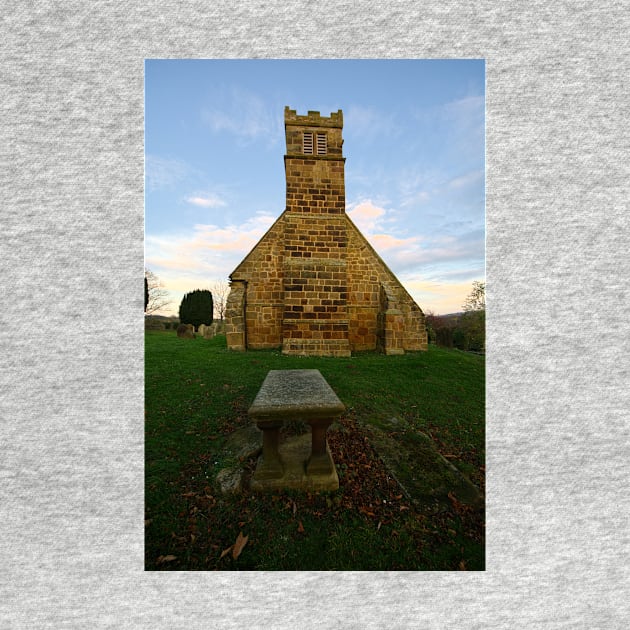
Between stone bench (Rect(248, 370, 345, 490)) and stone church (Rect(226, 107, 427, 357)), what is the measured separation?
14.5 feet

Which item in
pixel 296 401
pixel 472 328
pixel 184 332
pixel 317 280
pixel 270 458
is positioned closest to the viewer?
pixel 296 401

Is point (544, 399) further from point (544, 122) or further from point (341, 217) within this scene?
point (341, 217)

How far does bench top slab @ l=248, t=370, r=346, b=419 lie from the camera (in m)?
1.62

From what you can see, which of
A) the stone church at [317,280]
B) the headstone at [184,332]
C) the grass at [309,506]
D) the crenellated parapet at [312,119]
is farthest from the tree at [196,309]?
the grass at [309,506]

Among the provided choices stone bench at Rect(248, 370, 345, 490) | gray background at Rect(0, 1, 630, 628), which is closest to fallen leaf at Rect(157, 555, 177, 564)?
gray background at Rect(0, 1, 630, 628)

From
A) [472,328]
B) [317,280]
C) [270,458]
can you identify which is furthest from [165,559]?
[472,328]

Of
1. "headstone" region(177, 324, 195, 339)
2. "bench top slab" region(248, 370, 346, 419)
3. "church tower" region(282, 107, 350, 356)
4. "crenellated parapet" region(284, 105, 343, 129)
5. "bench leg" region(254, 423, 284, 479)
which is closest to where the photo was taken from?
"bench top slab" region(248, 370, 346, 419)

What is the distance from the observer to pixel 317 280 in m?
6.64

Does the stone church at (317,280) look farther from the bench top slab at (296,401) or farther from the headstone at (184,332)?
the headstone at (184,332)

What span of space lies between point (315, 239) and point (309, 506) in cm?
614

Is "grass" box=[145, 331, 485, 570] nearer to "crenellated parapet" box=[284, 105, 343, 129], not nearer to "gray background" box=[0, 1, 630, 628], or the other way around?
"gray background" box=[0, 1, 630, 628]

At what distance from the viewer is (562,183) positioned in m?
1.58

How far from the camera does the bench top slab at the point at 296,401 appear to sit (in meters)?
1.62

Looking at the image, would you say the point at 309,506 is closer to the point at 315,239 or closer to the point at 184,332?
the point at 315,239
